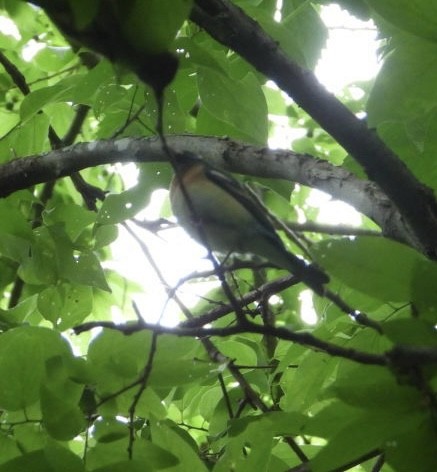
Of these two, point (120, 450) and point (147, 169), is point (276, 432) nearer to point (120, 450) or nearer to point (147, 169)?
point (120, 450)

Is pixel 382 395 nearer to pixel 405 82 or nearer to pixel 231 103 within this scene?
pixel 405 82

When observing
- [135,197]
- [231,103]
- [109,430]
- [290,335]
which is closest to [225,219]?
[231,103]

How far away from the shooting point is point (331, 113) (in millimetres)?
1528

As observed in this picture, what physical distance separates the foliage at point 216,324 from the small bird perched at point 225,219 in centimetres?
15

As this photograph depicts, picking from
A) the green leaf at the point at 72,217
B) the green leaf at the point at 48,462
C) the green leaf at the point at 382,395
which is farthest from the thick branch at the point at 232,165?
the green leaf at the point at 48,462

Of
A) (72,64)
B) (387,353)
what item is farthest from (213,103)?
(72,64)

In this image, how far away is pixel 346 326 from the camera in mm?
2002

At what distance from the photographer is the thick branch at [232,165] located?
63.8 inches

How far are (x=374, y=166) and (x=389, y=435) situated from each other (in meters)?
0.60

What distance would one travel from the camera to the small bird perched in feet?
6.28

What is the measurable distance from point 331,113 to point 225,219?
0.55m

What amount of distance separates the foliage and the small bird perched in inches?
6.0

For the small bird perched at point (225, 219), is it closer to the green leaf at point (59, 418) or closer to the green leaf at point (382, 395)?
the green leaf at point (59, 418)

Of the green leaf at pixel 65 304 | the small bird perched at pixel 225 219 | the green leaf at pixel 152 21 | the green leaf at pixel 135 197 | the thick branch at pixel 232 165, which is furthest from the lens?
the green leaf at pixel 65 304
